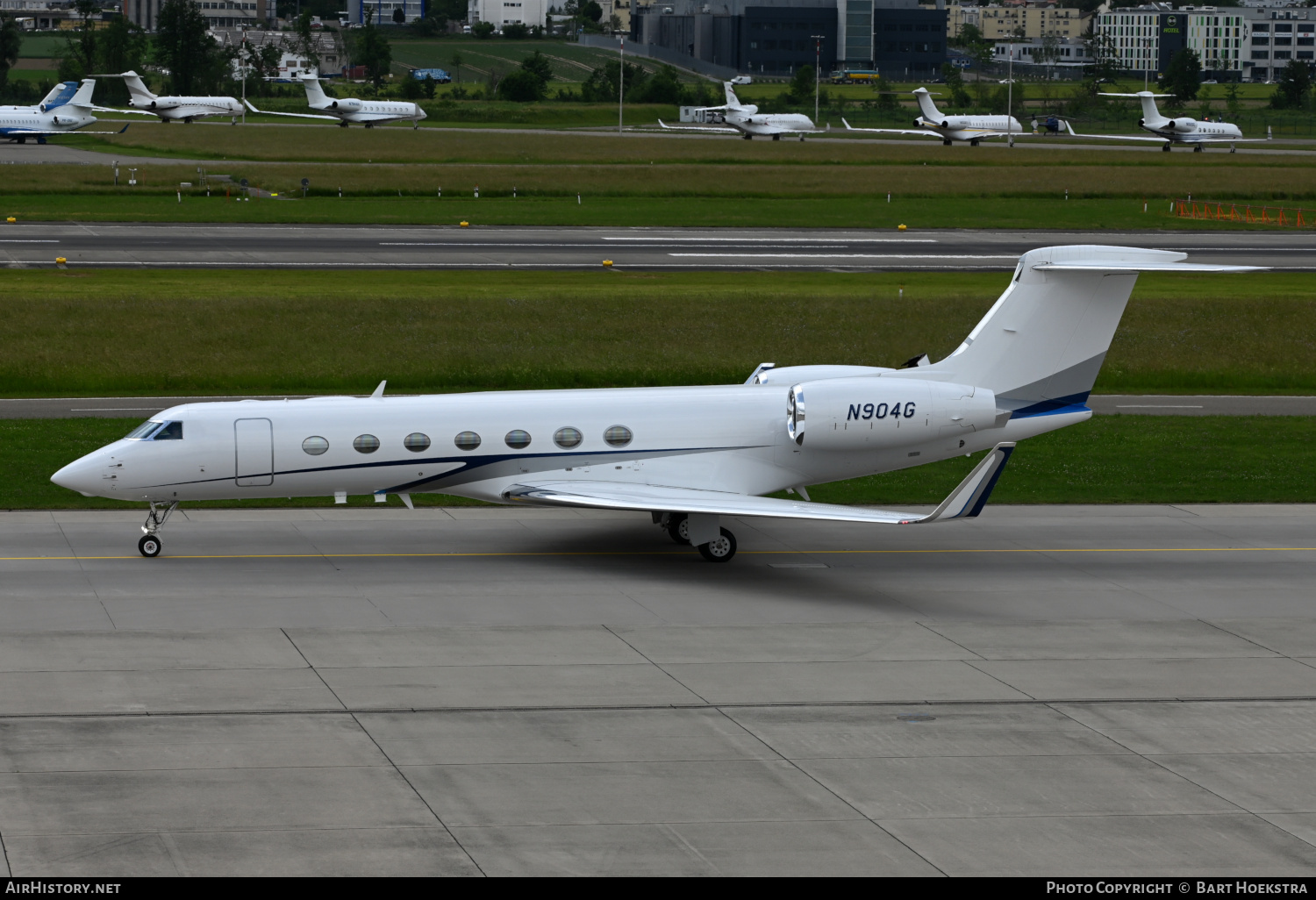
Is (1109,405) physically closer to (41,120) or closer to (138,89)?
(41,120)

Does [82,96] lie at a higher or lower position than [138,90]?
lower

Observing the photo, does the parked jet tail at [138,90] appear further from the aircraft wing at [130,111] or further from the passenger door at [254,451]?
the passenger door at [254,451]

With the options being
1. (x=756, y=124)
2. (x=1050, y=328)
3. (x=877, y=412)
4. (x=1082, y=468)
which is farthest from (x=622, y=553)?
(x=756, y=124)

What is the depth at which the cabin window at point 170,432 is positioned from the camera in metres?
24.9

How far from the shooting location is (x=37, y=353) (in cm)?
4372

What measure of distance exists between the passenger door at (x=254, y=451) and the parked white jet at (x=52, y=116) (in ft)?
355

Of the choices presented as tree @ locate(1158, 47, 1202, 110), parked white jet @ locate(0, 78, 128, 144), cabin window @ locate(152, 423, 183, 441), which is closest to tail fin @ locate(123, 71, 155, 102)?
parked white jet @ locate(0, 78, 128, 144)

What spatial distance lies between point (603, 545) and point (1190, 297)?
35.0 meters

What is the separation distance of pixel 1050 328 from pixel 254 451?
528 inches

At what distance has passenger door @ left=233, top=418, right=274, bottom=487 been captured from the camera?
24812 mm

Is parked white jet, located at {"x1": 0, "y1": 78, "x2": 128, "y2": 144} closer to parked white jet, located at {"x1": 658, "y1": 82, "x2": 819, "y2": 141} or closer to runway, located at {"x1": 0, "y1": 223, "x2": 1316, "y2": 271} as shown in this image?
parked white jet, located at {"x1": 658, "y1": 82, "x2": 819, "y2": 141}

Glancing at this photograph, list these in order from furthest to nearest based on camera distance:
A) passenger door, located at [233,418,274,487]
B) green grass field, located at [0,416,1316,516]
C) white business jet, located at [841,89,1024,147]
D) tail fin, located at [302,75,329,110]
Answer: tail fin, located at [302,75,329,110], white business jet, located at [841,89,1024,147], green grass field, located at [0,416,1316,516], passenger door, located at [233,418,274,487]

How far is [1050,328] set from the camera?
26.6 meters

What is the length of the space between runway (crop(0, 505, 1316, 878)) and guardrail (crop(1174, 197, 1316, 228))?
5982 cm
